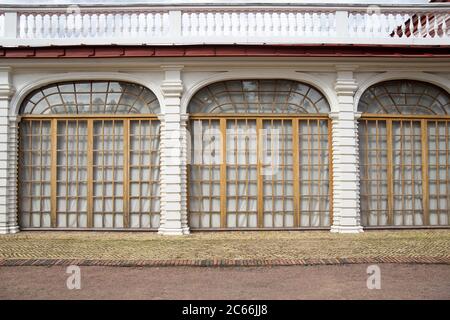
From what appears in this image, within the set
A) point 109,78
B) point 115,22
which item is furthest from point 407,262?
point 115,22

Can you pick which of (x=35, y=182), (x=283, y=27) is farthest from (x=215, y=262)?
(x=283, y=27)

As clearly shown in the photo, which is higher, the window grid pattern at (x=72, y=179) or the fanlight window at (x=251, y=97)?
the fanlight window at (x=251, y=97)

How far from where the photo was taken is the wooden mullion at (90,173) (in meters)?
10.0

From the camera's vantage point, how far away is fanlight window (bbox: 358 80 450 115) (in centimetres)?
1022

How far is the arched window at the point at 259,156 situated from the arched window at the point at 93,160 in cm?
107

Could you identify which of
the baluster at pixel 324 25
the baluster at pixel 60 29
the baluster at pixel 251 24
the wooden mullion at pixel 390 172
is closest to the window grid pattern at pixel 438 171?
the wooden mullion at pixel 390 172

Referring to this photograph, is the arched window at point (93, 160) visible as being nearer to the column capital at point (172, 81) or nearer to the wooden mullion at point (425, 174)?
the column capital at point (172, 81)

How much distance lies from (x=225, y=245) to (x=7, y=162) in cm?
517

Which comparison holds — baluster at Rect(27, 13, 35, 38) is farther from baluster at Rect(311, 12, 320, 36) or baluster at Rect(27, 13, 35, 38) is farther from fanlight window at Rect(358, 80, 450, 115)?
fanlight window at Rect(358, 80, 450, 115)

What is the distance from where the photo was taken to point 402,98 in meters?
10.3

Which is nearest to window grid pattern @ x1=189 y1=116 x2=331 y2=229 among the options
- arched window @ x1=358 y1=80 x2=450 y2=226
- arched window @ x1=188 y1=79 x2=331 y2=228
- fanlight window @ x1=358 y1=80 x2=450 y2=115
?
arched window @ x1=188 y1=79 x2=331 y2=228

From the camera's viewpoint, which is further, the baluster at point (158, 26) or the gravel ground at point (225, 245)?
the baluster at point (158, 26)

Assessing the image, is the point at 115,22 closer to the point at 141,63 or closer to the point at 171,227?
the point at 141,63

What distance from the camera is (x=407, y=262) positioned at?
6.84 m
